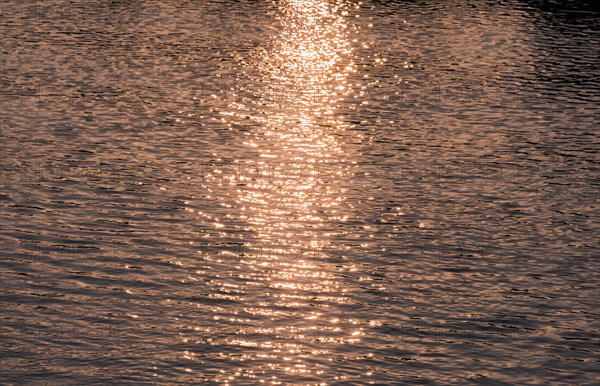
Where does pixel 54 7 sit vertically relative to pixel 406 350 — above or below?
below

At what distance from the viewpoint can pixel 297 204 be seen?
222ft

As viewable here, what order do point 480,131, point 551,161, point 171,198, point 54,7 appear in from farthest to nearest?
point 54,7 < point 480,131 < point 551,161 < point 171,198

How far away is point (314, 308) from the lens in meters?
54.4

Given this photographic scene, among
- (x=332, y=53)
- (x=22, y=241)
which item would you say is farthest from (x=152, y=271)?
(x=332, y=53)

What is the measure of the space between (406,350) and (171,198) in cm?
2164

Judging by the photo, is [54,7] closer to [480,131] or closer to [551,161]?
[480,131]

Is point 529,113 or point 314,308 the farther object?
point 529,113

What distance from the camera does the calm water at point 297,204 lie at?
50625 mm

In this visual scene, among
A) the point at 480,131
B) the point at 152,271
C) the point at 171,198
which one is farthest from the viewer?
the point at 480,131

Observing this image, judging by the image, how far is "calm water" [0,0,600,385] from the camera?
50625 mm

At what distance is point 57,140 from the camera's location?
77750mm

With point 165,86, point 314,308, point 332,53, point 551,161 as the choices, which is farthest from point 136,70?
point 314,308

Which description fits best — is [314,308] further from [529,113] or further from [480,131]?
[529,113]

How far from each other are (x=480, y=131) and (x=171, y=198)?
2421 centimetres
